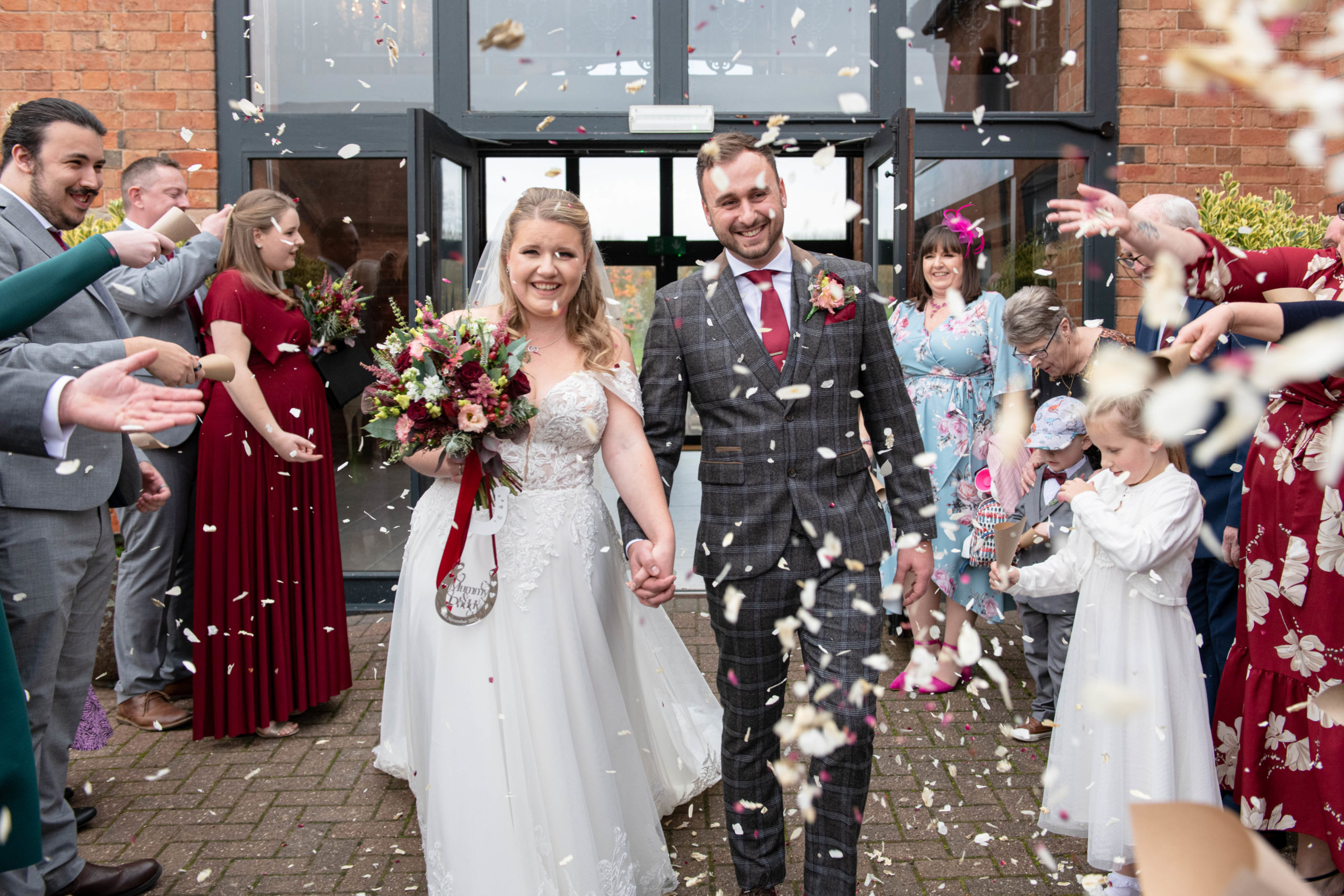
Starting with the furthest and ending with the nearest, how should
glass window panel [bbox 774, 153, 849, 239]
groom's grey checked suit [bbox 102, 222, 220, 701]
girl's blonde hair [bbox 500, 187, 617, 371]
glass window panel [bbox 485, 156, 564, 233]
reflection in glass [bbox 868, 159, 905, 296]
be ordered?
glass window panel [bbox 774, 153, 849, 239]
glass window panel [bbox 485, 156, 564, 233]
reflection in glass [bbox 868, 159, 905, 296]
groom's grey checked suit [bbox 102, 222, 220, 701]
girl's blonde hair [bbox 500, 187, 617, 371]

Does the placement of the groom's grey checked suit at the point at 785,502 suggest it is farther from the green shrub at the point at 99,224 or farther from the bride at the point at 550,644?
the green shrub at the point at 99,224

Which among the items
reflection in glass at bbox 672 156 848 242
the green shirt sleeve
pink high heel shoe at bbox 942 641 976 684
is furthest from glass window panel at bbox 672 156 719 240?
the green shirt sleeve

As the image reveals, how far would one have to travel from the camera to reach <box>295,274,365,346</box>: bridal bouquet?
180 inches

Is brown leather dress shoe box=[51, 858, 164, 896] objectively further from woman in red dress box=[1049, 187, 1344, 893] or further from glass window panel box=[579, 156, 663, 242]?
glass window panel box=[579, 156, 663, 242]

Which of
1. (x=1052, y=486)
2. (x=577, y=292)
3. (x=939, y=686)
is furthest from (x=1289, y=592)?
(x=577, y=292)

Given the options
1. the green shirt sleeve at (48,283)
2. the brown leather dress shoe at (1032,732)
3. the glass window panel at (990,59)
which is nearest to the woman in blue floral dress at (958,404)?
the brown leather dress shoe at (1032,732)

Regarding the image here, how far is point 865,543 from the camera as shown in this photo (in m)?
2.79

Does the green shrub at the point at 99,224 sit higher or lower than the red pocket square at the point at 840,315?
higher

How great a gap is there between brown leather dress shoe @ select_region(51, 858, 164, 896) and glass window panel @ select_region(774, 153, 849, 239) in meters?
5.63

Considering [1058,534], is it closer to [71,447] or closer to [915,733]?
[915,733]

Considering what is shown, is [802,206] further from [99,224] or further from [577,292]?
[577,292]

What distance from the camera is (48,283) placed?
2275 mm

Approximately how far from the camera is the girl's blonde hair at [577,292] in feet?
9.85

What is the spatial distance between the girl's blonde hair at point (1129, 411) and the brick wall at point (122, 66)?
5267 mm
